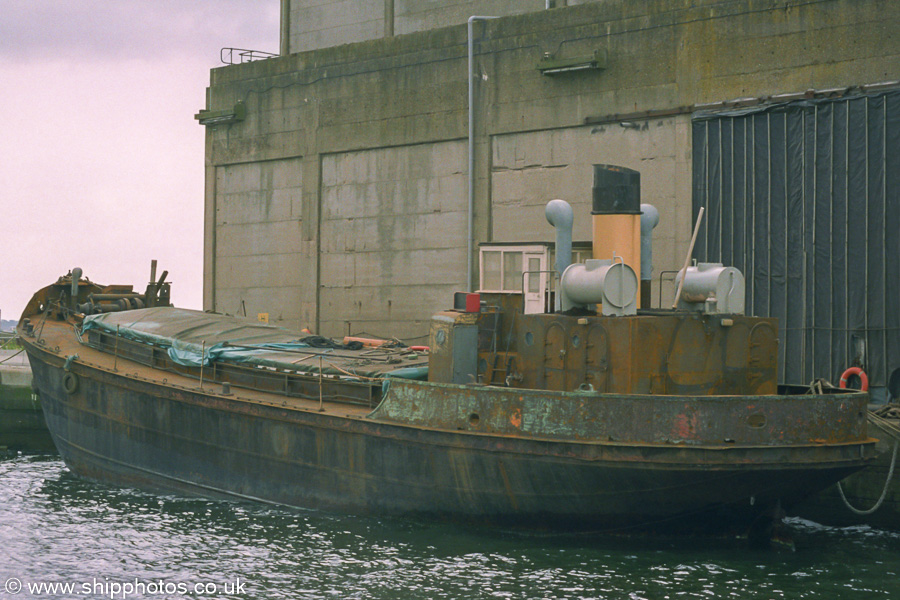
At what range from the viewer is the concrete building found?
20.3 metres

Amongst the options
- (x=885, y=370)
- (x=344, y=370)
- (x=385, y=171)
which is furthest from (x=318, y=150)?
(x=885, y=370)

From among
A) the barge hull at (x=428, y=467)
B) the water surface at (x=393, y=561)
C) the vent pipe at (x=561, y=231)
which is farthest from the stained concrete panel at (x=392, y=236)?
the water surface at (x=393, y=561)

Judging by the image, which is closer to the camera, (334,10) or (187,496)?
(187,496)

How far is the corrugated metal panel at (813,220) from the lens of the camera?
63.2ft

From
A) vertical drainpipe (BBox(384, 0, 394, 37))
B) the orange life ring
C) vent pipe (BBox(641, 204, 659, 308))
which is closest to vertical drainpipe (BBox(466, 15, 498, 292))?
vertical drainpipe (BBox(384, 0, 394, 37))

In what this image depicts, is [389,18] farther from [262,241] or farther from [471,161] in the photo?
[262,241]

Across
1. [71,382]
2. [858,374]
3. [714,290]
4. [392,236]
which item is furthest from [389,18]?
[714,290]

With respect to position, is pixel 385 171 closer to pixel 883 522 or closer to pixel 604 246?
pixel 604 246

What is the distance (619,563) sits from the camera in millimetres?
13055

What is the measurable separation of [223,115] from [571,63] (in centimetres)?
1215

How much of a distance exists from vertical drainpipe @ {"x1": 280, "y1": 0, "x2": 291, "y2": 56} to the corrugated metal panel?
1415 cm

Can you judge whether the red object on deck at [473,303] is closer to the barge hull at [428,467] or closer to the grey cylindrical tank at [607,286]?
the grey cylindrical tank at [607,286]

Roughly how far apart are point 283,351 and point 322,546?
15.9 feet

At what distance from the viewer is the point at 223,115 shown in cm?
3102
